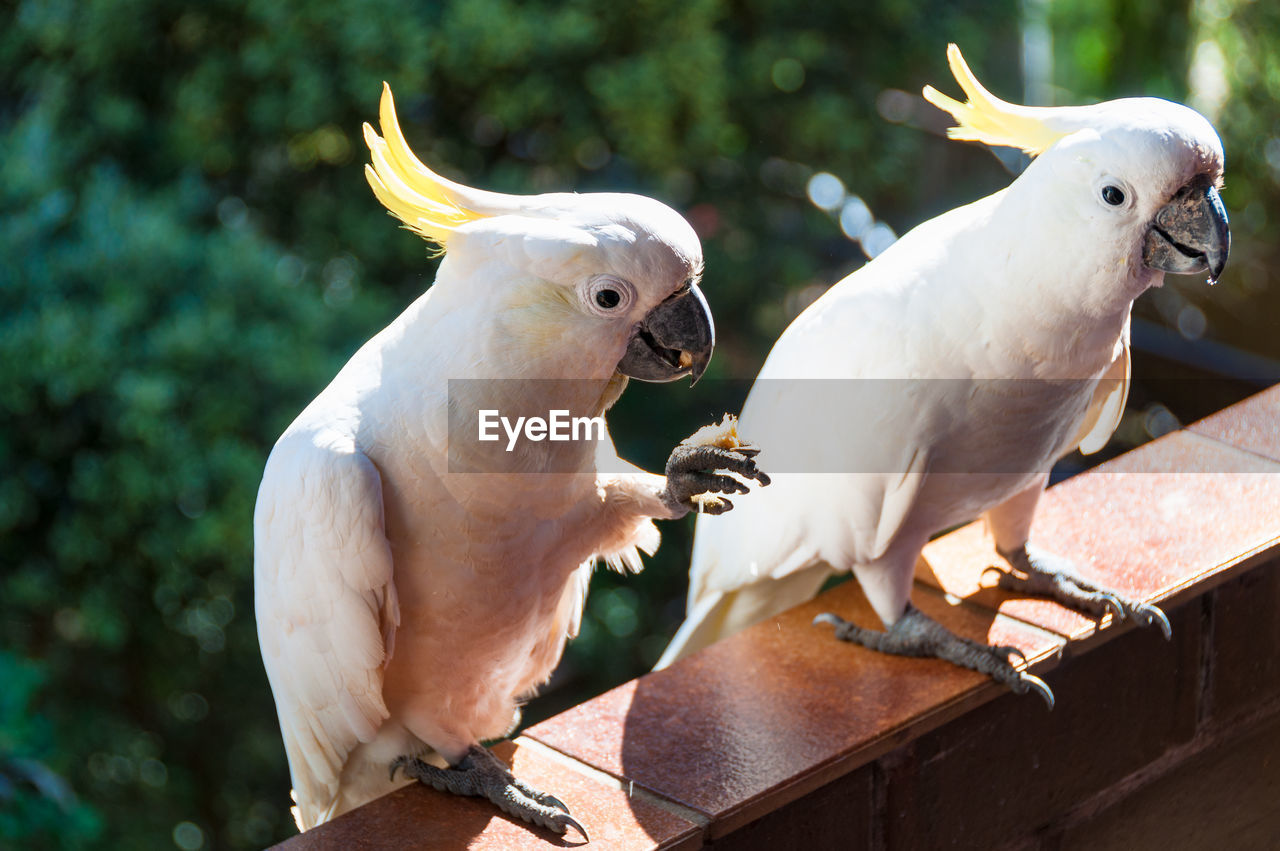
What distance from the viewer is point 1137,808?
1.99 m

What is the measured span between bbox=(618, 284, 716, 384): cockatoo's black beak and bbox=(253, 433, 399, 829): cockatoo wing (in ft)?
1.06

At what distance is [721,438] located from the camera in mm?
1529

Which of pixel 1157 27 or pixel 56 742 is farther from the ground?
pixel 1157 27

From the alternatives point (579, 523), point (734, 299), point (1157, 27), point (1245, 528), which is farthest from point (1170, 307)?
point (579, 523)

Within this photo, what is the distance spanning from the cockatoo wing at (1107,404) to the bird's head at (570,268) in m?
0.77

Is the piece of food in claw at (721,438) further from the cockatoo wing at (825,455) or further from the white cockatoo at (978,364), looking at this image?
the cockatoo wing at (825,455)

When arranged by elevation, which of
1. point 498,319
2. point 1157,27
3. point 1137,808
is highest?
point 1157,27

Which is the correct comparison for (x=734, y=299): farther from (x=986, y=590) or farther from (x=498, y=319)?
(x=498, y=319)

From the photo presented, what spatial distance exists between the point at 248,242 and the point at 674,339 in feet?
6.59

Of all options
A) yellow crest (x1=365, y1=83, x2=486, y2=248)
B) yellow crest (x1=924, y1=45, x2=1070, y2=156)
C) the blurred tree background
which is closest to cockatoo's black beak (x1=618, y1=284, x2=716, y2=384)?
yellow crest (x1=365, y1=83, x2=486, y2=248)

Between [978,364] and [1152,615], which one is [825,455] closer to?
[978,364]

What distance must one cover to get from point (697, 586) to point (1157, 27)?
10.9ft

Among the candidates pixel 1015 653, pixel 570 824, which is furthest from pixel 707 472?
pixel 1015 653

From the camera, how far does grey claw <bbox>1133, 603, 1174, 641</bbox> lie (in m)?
1.86
